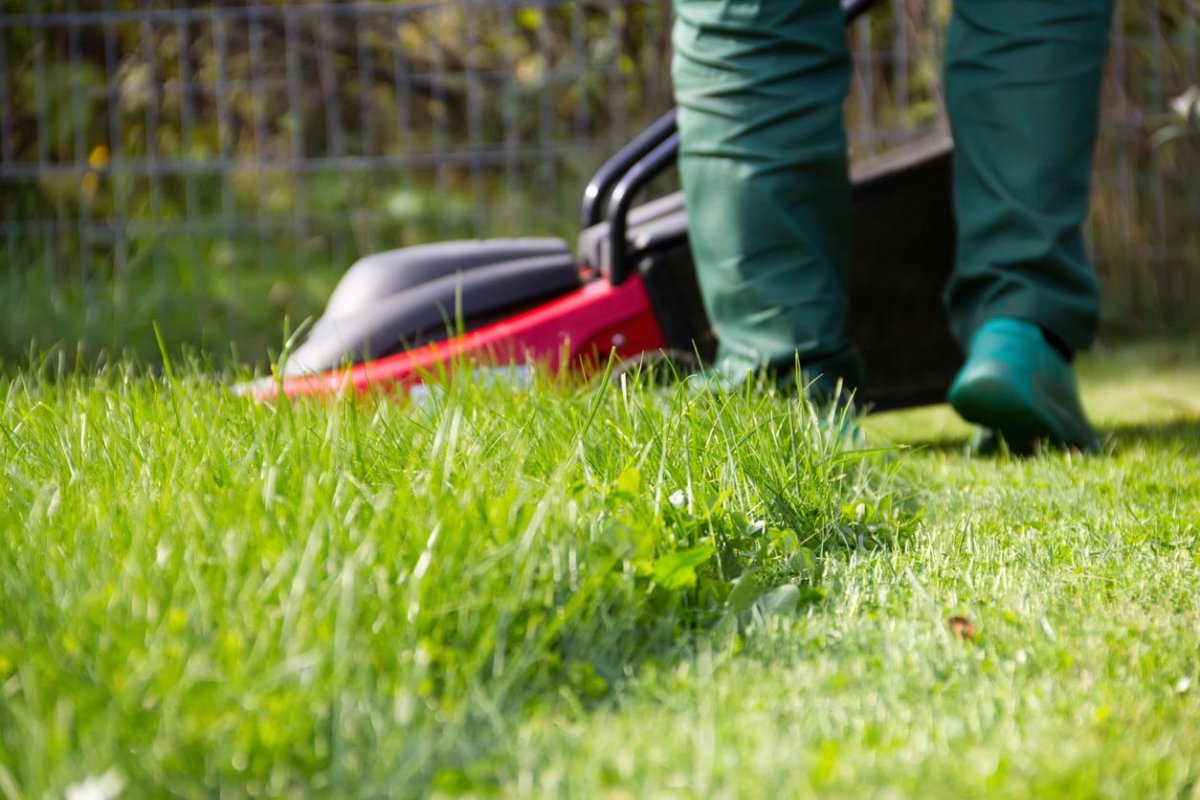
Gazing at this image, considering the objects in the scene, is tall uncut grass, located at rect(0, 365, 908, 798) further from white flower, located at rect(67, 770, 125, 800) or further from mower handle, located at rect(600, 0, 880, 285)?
mower handle, located at rect(600, 0, 880, 285)

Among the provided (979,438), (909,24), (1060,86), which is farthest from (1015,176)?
(909,24)

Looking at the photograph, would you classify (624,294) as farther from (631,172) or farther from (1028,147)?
(1028,147)

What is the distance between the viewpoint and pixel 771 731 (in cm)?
97

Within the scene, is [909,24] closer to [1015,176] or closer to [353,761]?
[1015,176]

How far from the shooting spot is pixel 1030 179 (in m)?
2.14

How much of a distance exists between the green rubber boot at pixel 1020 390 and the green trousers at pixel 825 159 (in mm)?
58

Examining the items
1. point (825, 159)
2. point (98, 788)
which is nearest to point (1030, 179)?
point (825, 159)

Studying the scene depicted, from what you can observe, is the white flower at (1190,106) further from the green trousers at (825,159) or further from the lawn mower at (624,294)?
the green trousers at (825,159)

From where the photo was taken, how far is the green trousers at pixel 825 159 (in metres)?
2.10

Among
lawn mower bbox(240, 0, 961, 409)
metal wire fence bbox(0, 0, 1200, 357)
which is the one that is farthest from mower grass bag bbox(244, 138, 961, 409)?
metal wire fence bbox(0, 0, 1200, 357)

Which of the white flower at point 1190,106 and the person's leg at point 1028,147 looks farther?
the white flower at point 1190,106

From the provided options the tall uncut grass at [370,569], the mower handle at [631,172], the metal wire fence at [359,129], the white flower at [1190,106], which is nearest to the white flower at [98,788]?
the tall uncut grass at [370,569]

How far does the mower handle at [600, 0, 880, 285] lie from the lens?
7.54ft

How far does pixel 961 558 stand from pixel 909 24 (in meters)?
3.45
